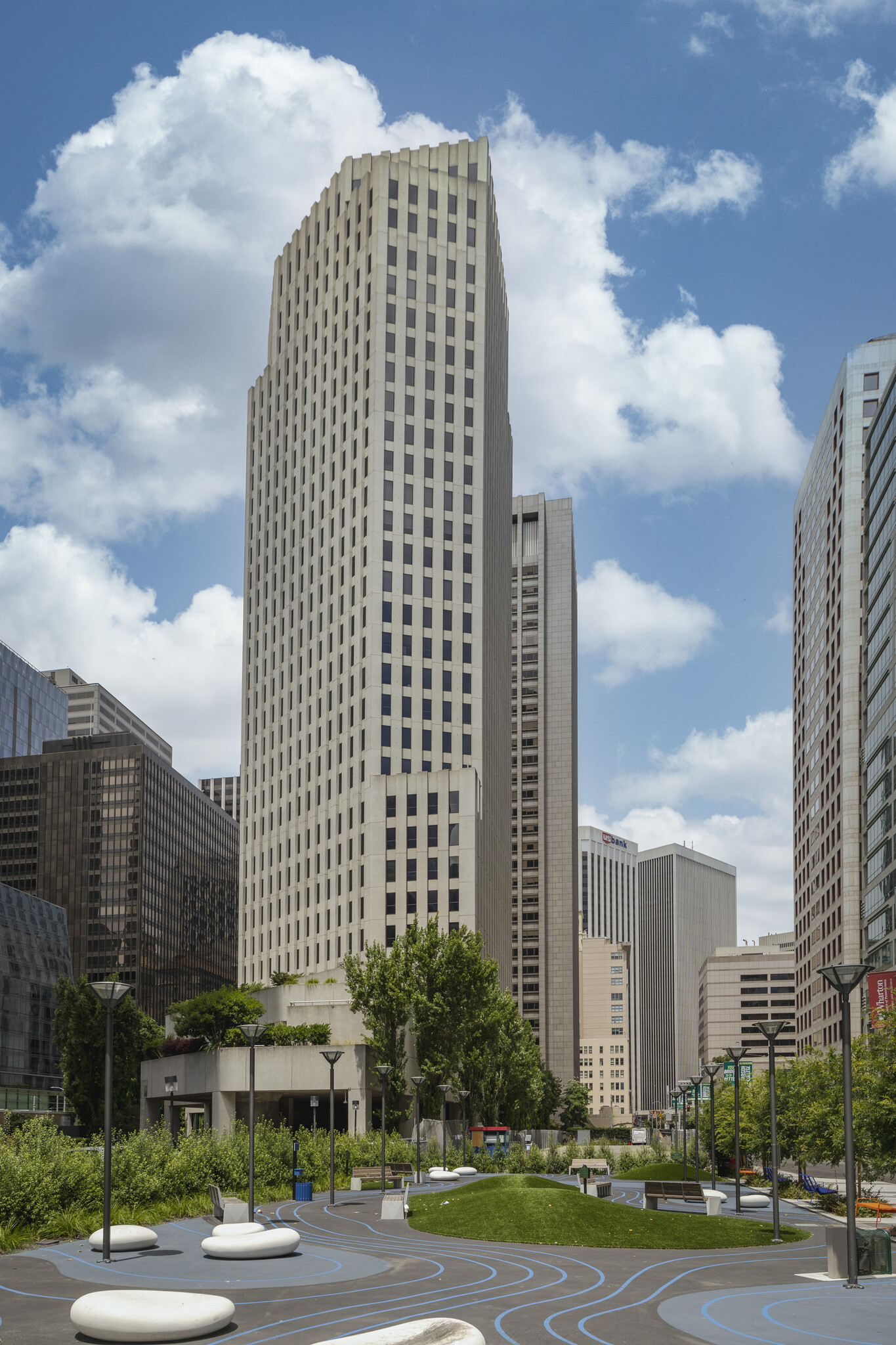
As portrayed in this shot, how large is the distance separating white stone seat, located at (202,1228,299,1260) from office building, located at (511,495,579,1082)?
153490 millimetres

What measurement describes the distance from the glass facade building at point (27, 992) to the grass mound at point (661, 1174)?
272 ft

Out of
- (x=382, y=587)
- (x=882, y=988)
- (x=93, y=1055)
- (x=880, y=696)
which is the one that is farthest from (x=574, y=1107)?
(x=93, y=1055)

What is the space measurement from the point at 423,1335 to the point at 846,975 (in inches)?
514

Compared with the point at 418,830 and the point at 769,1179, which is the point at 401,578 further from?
the point at 769,1179

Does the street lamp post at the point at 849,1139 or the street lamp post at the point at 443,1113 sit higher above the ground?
the street lamp post at the point at 849,1139

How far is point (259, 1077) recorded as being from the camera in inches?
2894

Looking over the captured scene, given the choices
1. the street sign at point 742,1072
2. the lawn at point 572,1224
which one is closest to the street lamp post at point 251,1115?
the lawn at point 572,1224

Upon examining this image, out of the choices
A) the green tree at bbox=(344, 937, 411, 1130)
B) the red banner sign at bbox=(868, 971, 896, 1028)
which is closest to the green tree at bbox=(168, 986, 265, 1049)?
the green tree at bbox=(344, 937, 411, 1130)

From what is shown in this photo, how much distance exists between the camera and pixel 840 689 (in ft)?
422

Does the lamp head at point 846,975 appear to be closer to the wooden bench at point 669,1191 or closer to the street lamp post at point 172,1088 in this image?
the wooden bench at point 669,1191

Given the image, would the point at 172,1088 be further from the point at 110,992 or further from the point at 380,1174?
the point at 110,992

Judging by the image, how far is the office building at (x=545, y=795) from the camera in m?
183

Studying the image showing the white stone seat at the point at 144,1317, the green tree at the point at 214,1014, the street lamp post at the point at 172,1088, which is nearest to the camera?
the white stone seat at the point at 144,1317

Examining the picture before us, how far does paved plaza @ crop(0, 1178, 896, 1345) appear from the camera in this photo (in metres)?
19.8
